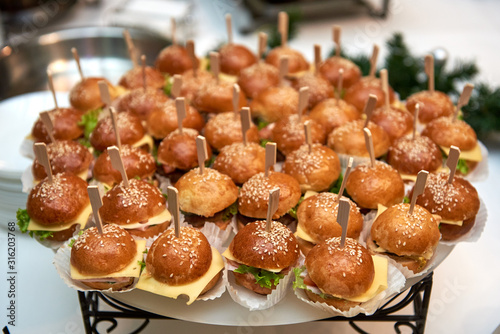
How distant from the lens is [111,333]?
3.18 m

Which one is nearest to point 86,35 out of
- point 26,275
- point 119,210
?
point 26,275

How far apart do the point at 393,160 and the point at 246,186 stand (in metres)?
1.06

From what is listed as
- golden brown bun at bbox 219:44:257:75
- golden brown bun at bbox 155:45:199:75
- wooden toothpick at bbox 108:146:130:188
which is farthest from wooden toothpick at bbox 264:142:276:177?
golden brown bun at bbox 155:45:199:75

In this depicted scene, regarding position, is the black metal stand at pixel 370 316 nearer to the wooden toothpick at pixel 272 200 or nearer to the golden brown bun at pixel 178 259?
the golden brown bun at pixel 178 259

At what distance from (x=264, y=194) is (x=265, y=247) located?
17.2 inches

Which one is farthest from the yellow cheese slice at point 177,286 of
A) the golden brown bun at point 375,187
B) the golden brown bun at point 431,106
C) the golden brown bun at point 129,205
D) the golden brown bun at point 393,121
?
the golden brown bun at point 431,106

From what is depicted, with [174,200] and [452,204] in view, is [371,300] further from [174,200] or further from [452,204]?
[174,200]

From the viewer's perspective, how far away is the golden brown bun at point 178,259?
242 centimetres

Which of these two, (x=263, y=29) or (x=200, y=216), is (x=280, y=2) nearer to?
(x=263, y=29)

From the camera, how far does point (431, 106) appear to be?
378cm

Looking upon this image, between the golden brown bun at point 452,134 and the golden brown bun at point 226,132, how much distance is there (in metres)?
1.26

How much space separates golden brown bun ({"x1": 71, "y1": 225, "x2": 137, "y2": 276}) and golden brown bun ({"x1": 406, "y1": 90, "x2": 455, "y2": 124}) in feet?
8.08

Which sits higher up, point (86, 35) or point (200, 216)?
point (86, 35)

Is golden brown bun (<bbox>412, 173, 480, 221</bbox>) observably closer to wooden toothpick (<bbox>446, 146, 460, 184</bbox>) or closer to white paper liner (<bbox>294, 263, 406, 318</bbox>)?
wooden toothpick (<bbox>446, 146, 460, 184</bbox>)
